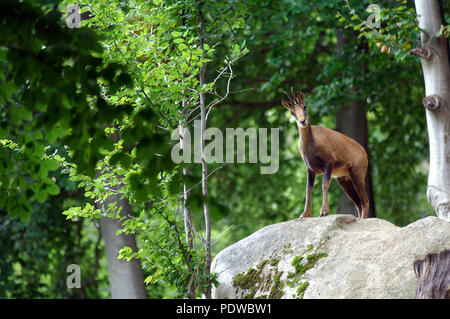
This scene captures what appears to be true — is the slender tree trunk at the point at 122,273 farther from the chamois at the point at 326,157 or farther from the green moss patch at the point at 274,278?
the green moss patch at the point at 274,278

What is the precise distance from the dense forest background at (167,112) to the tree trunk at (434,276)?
6.46 feet

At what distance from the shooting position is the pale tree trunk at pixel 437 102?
819cm

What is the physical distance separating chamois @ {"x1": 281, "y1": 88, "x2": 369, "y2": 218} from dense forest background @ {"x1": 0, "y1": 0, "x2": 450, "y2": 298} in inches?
33.5

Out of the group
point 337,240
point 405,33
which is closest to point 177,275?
point 337,240

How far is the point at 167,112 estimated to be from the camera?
6746 mm

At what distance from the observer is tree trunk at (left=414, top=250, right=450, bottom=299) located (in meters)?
4.82

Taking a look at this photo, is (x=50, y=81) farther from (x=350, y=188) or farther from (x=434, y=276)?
(x=350, y=188)

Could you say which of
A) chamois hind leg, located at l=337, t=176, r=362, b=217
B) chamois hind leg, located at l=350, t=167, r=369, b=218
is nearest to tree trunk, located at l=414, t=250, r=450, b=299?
chamois hind leg, located at l=350, t=167, r=369, b=218

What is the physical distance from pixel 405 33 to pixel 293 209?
8.16 m

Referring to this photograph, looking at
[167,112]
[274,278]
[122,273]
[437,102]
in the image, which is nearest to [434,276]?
[274,278]

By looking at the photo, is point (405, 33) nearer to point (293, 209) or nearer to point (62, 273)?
point (293, 209)

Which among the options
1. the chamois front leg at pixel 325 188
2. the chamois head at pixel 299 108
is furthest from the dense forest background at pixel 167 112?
the chamois front leg at pixel 325 188

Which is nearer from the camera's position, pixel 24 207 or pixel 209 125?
pixel 24 207

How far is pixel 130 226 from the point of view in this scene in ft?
20.2
